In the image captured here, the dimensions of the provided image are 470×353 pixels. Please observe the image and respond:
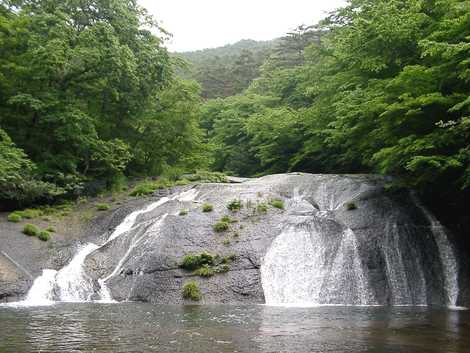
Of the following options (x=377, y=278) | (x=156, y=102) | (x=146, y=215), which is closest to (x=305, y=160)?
(x=156, y=102)

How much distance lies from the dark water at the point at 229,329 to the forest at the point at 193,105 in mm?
6333

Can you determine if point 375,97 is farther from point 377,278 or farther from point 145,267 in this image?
point 145,267

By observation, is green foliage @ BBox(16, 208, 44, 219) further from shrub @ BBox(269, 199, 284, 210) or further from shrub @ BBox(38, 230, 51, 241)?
shrub @ BBox(269, 199, 284, 210)

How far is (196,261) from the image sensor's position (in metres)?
19.8

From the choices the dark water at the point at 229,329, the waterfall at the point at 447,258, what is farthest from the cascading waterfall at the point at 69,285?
the waterfall at the point at 447,258

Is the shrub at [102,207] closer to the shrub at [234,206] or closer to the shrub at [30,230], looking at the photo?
the shrub at [30,230]

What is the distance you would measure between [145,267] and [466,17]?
49.2ft

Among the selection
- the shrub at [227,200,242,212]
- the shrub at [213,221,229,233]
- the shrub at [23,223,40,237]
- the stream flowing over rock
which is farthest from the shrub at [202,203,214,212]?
the shrub at [23,223,40,237]

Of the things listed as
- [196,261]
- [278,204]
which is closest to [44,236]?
[196,261]

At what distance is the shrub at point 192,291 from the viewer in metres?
18.2

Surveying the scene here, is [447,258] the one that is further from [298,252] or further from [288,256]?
[288,256]

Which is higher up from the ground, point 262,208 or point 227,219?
point 262,208

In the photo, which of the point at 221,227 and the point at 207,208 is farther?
the point at 207,208

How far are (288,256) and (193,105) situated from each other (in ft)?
66.6
